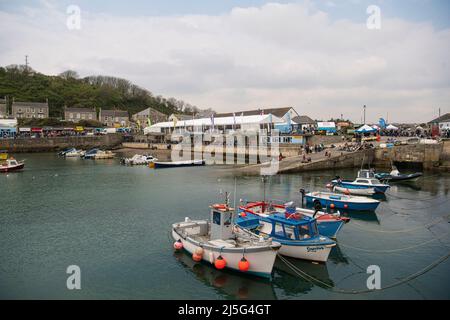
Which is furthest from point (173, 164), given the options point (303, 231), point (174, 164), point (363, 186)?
point (303, 231)

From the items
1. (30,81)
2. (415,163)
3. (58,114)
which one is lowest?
(415,163)

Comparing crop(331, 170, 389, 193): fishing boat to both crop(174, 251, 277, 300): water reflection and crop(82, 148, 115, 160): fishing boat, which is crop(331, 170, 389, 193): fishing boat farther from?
crop(82, 148, 115, 160): fishing boat

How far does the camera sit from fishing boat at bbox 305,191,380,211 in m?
25.5

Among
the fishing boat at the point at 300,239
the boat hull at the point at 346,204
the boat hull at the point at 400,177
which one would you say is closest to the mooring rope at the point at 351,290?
the fishing boat at the point at 300,239

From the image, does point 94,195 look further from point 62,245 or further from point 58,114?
point 58,114

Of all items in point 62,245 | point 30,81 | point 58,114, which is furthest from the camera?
point 30,81

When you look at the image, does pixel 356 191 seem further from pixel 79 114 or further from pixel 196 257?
pixel 79 114

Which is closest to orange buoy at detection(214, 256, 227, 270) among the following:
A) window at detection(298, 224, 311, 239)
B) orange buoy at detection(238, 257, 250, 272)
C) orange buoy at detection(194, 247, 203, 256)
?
orange buoy at detection(238, 257, 250, 272)

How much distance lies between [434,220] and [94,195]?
28.3m

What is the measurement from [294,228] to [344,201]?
1090cm

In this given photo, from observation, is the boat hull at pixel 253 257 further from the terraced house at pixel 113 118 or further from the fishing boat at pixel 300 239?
the terraced house at pixel 113 118

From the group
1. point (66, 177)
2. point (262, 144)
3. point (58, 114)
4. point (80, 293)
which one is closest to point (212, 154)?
point (262, 144)

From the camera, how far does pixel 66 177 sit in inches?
1761

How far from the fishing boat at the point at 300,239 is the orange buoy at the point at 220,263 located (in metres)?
3.23
